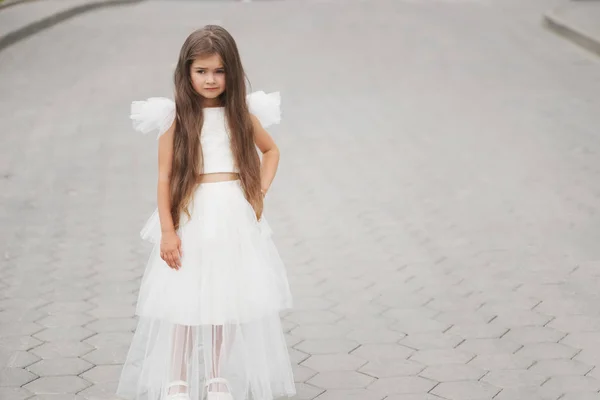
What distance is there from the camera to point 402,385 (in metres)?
5.07

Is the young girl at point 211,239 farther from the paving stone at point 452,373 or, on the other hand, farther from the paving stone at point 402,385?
the paving stone at point 452,373

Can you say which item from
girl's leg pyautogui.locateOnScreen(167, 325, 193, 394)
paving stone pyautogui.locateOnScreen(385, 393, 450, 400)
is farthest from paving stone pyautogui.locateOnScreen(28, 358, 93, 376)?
paving stone pyautogui.locateOnScreen(385, 393, 450, 400)

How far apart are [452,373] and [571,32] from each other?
13.1 m

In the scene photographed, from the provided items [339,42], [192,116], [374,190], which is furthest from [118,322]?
[339,42]

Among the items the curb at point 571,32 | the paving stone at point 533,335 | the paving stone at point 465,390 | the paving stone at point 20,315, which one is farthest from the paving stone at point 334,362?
the curb at point 571,32

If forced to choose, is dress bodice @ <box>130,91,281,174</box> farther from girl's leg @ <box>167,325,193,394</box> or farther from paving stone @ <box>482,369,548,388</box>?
paving stone @ <box>482,369,548,388</box>

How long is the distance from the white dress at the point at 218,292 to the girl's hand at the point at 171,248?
0.05m

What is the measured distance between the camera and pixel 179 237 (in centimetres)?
447

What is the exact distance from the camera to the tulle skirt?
4434 millimetres

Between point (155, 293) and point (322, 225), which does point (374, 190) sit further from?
point (155, 293)

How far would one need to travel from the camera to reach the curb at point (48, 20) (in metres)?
16.8

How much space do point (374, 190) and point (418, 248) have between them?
5.36ft

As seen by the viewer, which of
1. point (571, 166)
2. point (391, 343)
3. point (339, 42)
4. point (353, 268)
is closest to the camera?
point (391, 343)

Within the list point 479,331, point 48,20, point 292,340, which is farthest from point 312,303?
point 48,20
